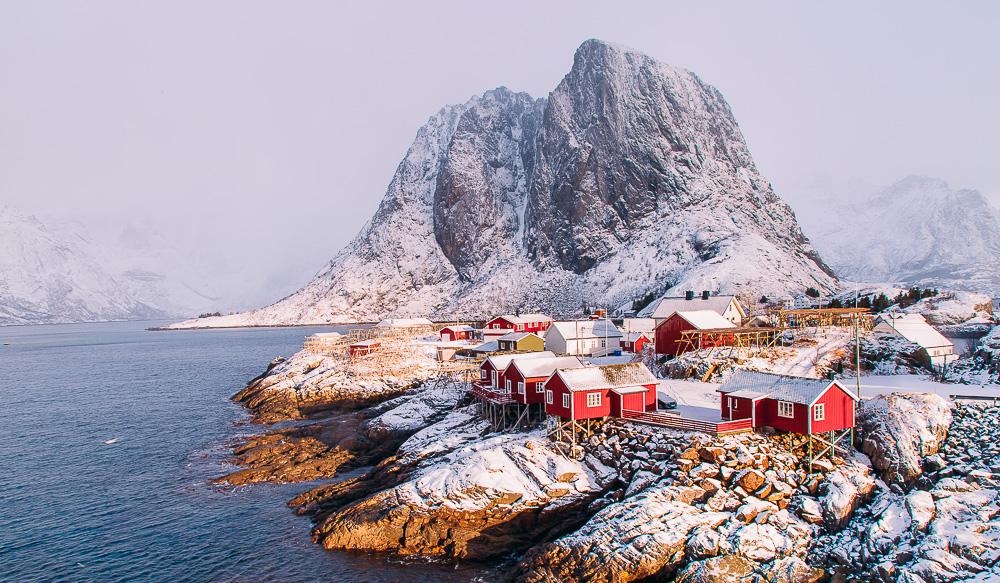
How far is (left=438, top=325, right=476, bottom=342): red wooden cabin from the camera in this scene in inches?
3529

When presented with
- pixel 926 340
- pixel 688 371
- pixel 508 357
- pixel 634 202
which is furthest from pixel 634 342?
pixel 634 202

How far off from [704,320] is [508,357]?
21.5m

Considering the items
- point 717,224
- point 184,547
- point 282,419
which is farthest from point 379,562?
point 717,224

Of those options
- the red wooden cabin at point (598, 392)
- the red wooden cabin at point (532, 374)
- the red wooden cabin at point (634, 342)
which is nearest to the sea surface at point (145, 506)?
the red wooden cabin at point (598, 392)

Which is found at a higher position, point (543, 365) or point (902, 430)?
point (543, 365)

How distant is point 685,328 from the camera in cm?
5653

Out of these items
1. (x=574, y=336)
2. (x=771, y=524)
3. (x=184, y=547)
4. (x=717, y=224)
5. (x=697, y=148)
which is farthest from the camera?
(x=697, y=148)

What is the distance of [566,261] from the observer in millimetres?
182000

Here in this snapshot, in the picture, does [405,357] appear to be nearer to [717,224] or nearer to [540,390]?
[540,390]

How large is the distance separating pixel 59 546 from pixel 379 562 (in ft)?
58.5

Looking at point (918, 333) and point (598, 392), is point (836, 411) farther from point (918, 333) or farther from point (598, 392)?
point (918, 333)

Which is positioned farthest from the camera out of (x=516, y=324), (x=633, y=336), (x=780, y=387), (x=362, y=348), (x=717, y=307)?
(x=516, y=324)

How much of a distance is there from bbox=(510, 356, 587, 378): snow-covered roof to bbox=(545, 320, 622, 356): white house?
2315 centimetres

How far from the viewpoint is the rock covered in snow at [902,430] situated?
101 feet
